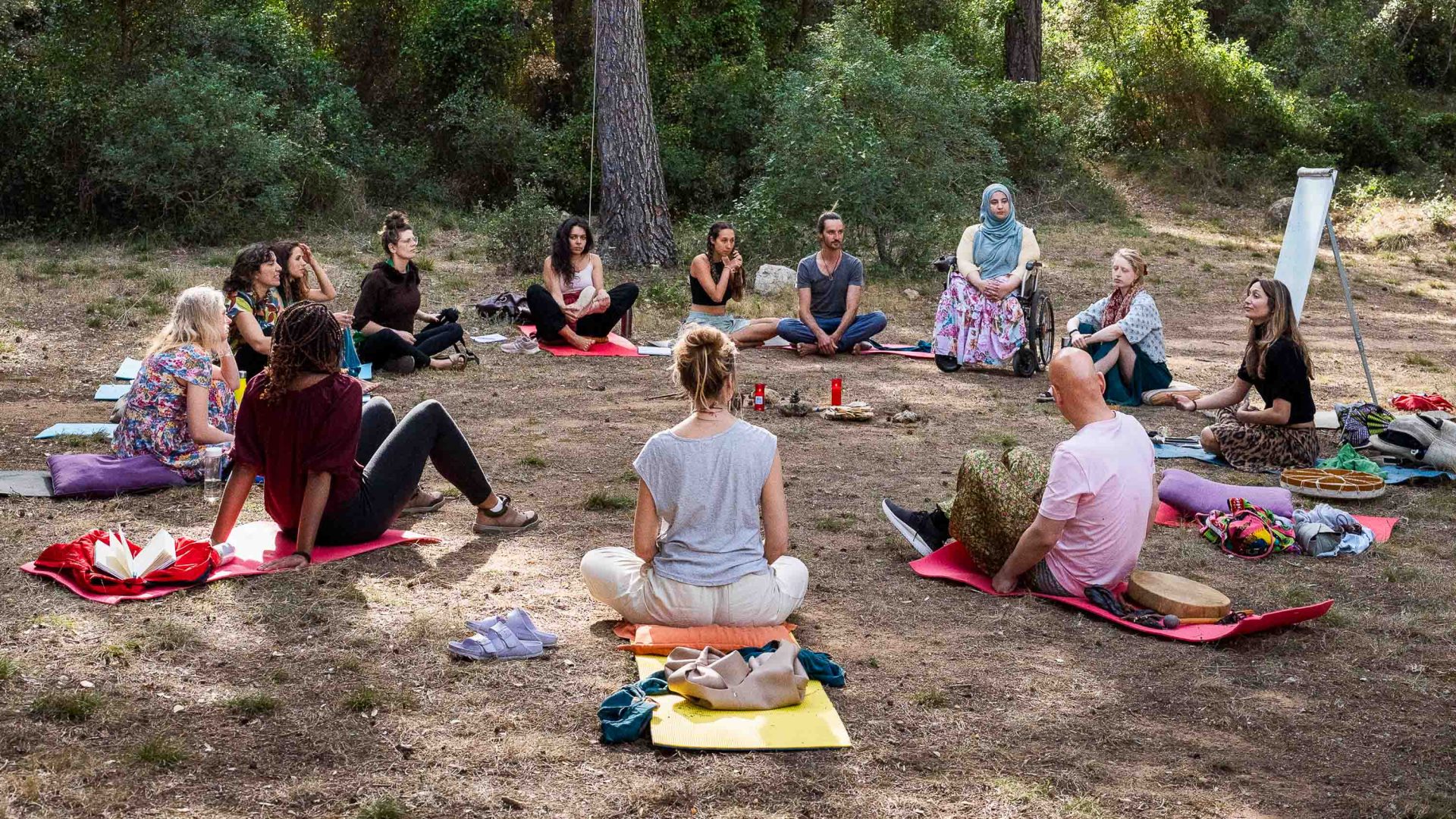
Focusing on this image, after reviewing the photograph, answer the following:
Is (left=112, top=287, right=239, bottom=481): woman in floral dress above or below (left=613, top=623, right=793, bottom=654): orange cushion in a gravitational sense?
above

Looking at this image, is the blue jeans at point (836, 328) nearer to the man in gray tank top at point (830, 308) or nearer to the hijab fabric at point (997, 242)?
the man in gray tank top at point (830, 308)

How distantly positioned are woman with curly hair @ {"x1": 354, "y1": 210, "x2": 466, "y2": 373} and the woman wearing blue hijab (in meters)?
3.60

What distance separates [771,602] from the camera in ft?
14.2

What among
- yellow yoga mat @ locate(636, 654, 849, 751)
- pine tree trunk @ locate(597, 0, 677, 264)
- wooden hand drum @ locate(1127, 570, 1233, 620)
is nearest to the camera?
yellow yoga mat @ locate(636, 654, 849, 751)

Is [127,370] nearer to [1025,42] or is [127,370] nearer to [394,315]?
[394,315]

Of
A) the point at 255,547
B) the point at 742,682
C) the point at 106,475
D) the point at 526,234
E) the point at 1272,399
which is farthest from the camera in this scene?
the point at 526,234

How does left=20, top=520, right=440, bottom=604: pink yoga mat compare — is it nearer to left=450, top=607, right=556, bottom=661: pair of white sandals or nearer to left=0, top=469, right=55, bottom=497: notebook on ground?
left=450, top=607, right=556, bottom=661: pair of white sandals

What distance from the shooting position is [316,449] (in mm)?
4801

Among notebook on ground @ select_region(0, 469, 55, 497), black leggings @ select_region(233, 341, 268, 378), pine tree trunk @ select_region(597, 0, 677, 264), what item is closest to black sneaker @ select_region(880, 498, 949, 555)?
notebook on ground @ select_region(0, 469, 55, 497)

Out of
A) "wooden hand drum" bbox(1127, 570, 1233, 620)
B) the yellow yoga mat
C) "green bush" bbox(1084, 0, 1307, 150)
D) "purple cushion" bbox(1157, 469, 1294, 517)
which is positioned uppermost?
"green bush" bbox(1084, 0, 1307, 150)

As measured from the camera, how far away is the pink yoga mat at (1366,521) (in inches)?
231

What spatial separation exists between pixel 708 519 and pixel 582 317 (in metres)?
6.11

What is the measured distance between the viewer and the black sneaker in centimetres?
543

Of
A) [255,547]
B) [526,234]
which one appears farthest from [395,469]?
[526,234]
